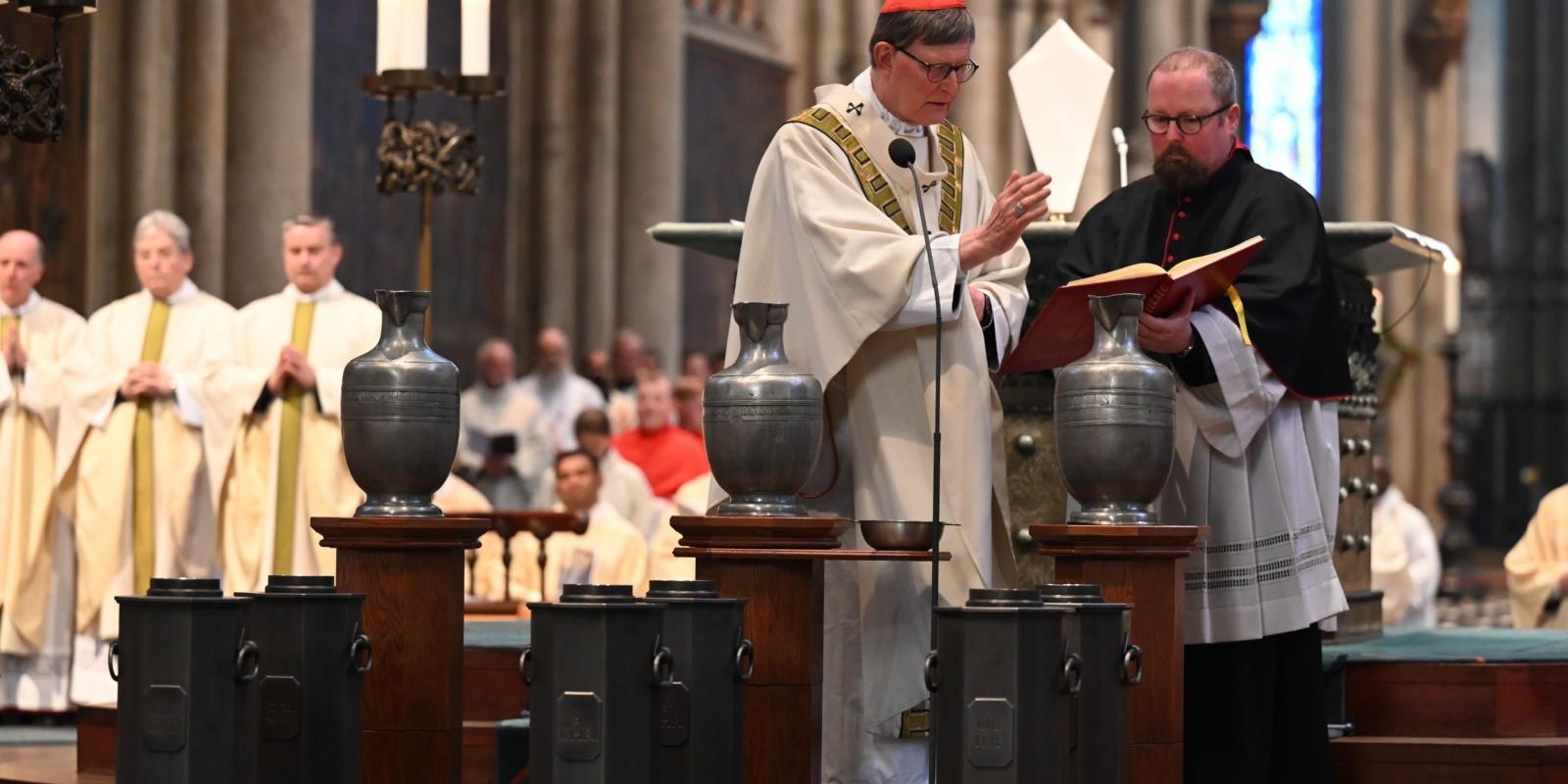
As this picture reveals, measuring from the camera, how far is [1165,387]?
227 inches

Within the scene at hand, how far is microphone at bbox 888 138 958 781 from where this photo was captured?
5539 mm

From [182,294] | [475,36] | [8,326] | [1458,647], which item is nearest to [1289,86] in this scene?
[182,294]

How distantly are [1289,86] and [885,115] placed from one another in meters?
25.7

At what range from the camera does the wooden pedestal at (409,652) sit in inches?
231

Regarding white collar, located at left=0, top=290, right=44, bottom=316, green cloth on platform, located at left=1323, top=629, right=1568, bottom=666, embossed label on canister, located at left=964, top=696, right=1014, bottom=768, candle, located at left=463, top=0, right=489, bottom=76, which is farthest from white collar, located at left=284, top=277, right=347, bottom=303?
embossed label on canister, located at left=964, top=696, right=1014, bottom=768

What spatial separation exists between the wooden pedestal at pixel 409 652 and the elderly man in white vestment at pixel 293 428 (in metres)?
4.34

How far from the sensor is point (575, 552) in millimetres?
11133

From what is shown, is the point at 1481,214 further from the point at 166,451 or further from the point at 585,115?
the point at 166,451

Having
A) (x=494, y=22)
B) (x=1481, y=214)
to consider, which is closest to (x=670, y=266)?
(x=494, y=22)

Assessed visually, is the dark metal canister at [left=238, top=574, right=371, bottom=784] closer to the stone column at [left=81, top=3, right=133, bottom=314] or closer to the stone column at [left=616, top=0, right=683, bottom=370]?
the stone column at [left=81, top=3, right=133, bottom=314]

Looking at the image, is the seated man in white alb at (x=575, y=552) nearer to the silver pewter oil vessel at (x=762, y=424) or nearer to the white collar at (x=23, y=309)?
the white collar at (x=23, y=309)

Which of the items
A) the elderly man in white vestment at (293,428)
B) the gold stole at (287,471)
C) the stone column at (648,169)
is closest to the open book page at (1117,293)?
the elderly man in white vestment at (293,428)

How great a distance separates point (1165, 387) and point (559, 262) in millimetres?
11378

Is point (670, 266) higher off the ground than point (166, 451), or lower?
higher
